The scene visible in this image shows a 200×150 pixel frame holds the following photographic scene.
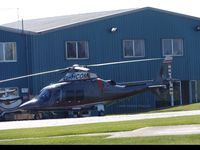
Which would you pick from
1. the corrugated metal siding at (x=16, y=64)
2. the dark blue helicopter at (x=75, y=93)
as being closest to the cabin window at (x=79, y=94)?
the dark blue helicopter at (x=75, y=93)

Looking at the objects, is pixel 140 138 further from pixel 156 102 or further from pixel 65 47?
pixel 156 102

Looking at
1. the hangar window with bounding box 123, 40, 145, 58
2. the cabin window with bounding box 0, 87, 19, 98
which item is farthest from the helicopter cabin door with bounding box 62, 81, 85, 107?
the hangar window with bounding box 123, 40, 145, 58

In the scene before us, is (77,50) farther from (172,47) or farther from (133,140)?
(133,140)

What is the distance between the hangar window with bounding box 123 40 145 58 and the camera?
43784 mm

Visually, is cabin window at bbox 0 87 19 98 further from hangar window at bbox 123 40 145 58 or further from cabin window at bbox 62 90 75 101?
hangar window at bbox 123 40 145 58

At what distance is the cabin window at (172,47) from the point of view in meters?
45.5

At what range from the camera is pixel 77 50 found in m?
41.7

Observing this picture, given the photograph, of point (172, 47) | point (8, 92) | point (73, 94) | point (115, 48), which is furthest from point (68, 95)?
point (172, 47)

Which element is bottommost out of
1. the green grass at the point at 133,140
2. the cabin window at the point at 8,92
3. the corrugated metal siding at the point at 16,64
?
the green grass at the point at 133,140

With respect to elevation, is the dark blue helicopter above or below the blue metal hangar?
below

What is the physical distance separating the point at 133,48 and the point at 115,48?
1.73 m

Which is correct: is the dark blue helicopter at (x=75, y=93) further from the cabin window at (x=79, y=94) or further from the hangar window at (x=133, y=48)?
Result: the hangar window at (x=133, y=48)

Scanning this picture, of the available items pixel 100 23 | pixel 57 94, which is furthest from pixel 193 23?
pixel 57 94

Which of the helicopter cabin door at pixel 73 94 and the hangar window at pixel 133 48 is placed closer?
the helicopter cabin door at pixel 73 94
